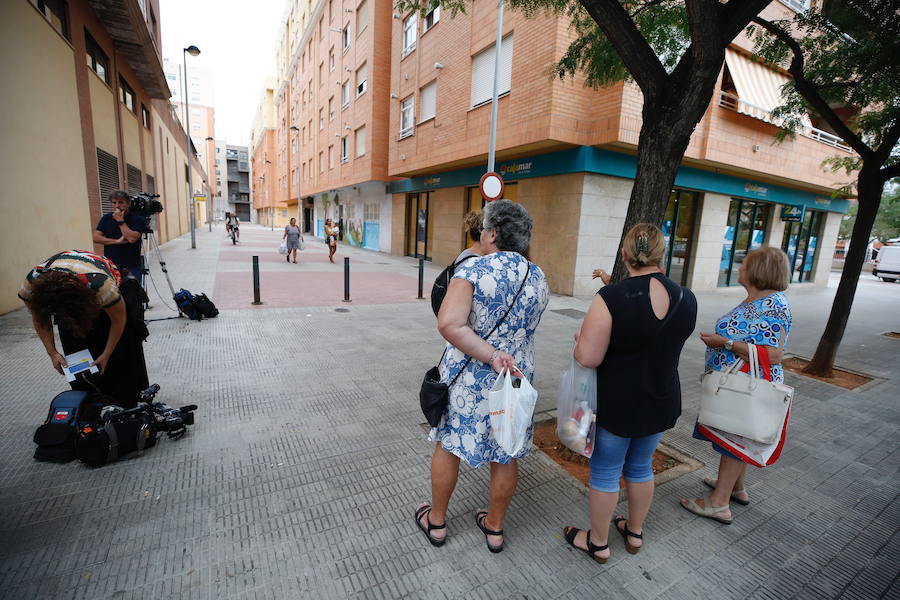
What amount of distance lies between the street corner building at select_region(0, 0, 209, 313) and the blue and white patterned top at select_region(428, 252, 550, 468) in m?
8.12

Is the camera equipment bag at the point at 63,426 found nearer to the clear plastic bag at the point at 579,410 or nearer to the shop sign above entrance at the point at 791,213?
the clear plastic bag at the point at 579,410

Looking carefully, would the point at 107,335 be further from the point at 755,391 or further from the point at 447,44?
the point at 447,44

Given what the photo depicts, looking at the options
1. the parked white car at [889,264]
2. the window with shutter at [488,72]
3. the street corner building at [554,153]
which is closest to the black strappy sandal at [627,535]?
the street corner building at [554,153]

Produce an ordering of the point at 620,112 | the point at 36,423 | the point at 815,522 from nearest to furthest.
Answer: the point at 815,522 → the point at 36,423 → the point at 620,112

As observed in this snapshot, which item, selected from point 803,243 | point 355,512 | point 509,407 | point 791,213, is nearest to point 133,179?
point 355,512

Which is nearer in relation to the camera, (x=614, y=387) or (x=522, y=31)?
(x=614, y=387)

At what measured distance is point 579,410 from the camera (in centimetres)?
217

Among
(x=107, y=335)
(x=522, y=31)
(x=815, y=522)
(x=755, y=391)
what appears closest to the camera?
(x=755, y=391)

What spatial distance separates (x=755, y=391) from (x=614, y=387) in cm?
89

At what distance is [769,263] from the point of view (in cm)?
252

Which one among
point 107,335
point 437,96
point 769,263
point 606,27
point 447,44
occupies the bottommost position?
point 107,335

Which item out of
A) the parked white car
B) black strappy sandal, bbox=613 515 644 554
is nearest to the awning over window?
black strappy sandal, bbox=613 515 644 554

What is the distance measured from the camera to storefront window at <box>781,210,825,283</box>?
1794 centimetres

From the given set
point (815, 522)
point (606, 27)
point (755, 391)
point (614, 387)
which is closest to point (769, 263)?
point (755, 391)
